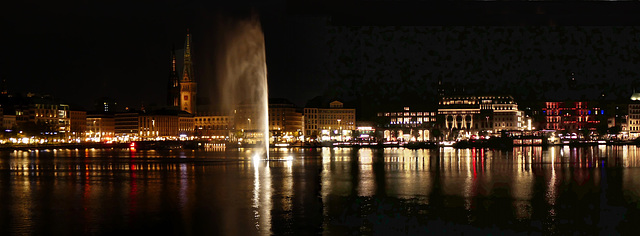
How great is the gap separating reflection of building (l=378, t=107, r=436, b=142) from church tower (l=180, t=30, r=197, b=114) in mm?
37169

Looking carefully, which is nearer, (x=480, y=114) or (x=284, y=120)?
(x=480, y=114)

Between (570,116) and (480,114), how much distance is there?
43.2ft

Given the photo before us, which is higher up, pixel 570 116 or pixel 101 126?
pixel 570 116

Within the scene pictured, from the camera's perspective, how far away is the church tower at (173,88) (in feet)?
416

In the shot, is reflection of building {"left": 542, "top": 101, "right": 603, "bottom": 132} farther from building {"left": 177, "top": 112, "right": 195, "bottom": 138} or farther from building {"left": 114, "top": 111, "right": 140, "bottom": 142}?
building {"left": 114, "top": 111, "right": 140, "bottom": 142}

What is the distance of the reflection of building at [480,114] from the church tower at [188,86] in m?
45.5

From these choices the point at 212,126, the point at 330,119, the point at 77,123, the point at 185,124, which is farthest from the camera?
the point at 185,124

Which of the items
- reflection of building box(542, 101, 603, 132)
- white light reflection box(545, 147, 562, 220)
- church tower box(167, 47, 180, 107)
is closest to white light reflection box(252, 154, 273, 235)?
white light reflection box(545, 147, 562, 220)

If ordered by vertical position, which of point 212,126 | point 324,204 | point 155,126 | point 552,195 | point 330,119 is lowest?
point 552,195

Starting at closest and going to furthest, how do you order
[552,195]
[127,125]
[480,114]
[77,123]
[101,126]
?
[552,195]
[480,114]
[77,123]
[127,125]
[101,126]

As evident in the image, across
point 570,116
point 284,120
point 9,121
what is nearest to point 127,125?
point 9,121

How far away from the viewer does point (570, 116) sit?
98.3 meters

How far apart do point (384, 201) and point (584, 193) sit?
5409 mm

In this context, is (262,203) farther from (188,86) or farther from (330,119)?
(188,86)
